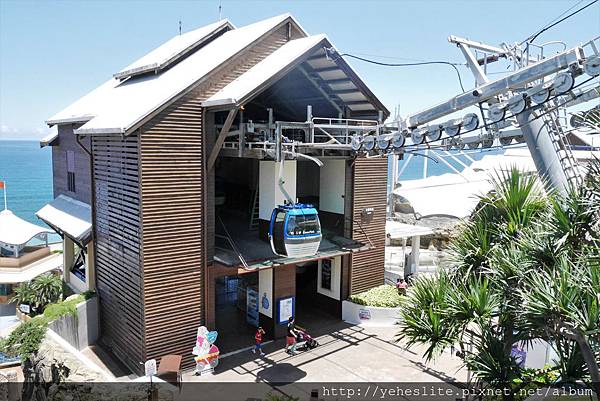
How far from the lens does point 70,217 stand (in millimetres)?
24125

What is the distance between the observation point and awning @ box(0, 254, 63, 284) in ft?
96.3

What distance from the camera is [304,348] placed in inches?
782

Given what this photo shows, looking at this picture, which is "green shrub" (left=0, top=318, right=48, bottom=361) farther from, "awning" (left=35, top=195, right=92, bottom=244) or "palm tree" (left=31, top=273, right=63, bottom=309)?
"palm tree" (left=31, top=273, right=63, bottom=309)

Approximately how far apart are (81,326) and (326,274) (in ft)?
35.9

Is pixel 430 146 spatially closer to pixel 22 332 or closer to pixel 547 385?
pixel 547 385

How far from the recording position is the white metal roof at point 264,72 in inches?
667

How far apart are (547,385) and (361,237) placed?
1139 cm

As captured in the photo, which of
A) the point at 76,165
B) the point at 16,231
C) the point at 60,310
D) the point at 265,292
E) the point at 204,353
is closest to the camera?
the point at 204,353

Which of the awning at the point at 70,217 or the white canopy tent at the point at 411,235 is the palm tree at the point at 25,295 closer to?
the awning at the point at 70,217

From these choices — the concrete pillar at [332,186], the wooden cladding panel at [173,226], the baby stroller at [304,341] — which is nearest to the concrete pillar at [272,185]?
the concrete pillar at [332,186]

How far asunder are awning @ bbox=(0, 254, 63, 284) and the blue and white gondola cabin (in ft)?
64.4

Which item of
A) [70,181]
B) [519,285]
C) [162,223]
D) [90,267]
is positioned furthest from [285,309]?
[70,181]

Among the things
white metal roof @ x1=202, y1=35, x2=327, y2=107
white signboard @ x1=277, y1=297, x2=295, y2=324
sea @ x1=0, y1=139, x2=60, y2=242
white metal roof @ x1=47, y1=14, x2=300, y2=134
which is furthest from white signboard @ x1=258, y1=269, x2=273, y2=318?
sea @ x1=0, y1=139, x2=60, y2=242

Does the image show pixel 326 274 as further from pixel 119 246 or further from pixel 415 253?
pixel 119 246
